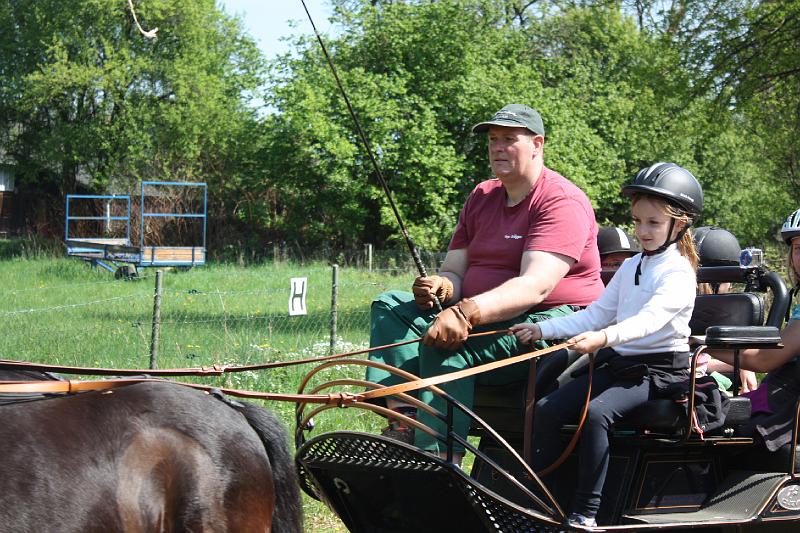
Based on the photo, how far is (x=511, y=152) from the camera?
4.16 m

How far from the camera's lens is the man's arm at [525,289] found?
→ 12.7 feet

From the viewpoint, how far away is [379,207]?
928 inches

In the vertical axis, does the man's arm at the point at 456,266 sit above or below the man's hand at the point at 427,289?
above

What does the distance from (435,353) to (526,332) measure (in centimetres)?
38

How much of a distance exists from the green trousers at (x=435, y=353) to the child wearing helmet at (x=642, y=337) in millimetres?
261

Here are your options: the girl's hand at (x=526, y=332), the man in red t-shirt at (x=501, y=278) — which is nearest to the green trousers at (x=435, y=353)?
the man in red t-shirt at (x=501, y=278)

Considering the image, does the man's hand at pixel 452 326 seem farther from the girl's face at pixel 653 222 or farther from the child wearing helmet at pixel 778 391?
the child wearing helmet at pixel 778 391

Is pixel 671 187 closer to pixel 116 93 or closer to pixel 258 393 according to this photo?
pixel 258 393

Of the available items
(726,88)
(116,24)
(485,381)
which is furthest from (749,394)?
(116,24)

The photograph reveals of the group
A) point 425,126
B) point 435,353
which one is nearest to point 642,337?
point 435,353

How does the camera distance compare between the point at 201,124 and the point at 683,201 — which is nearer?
the point at 683,201

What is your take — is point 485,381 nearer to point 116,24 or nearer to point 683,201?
point 683,201

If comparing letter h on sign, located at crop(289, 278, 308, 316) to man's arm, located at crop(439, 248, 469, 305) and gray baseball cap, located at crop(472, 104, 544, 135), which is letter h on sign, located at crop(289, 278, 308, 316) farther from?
gray baseball cap, located at crop(472, 104, 544, 135)

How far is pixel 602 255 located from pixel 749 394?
97.5 inches
